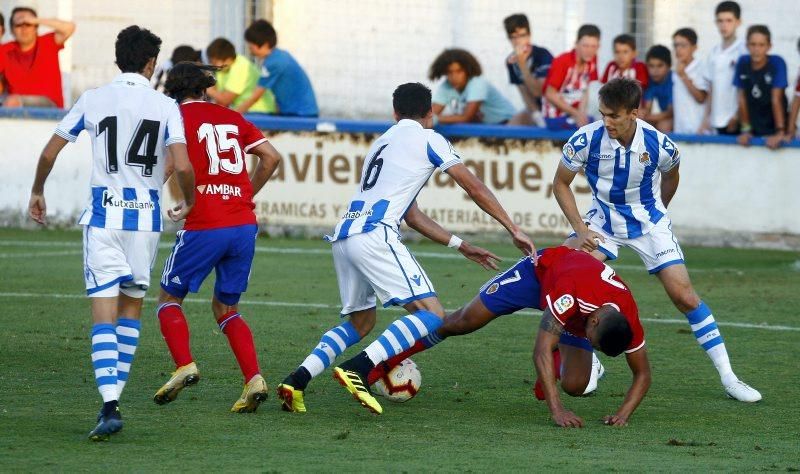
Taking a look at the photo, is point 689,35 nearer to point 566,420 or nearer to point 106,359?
point 566,420

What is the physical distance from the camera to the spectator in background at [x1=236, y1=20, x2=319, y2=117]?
1655 cm

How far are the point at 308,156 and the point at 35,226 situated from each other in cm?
324

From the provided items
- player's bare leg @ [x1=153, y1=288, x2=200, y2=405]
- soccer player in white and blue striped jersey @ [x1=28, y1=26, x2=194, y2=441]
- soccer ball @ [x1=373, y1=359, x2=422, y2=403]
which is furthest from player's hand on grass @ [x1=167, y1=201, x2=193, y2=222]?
soccer ball @ [x1=373, y1=359, x2=422, y2=403]

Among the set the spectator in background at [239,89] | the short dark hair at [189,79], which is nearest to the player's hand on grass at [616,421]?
the short dark hair at [189,79]

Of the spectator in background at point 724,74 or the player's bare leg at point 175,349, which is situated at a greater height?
the spectator in background at point 724,74

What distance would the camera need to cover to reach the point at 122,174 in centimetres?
701

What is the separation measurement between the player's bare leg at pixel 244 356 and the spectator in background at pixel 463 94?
28.5 feet

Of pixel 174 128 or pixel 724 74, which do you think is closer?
pixel 174 128

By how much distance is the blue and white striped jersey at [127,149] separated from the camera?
698 cm

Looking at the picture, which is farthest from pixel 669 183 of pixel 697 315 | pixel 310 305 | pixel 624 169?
pixel 310 305

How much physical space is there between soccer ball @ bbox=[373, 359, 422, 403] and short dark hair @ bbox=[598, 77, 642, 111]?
1827 millimetres

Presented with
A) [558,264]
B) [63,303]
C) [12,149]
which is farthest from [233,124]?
[12,149]

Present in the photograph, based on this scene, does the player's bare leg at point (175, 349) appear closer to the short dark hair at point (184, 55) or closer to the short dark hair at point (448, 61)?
the short dark hair at point (184, 55)

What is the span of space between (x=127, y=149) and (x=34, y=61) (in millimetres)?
11301
